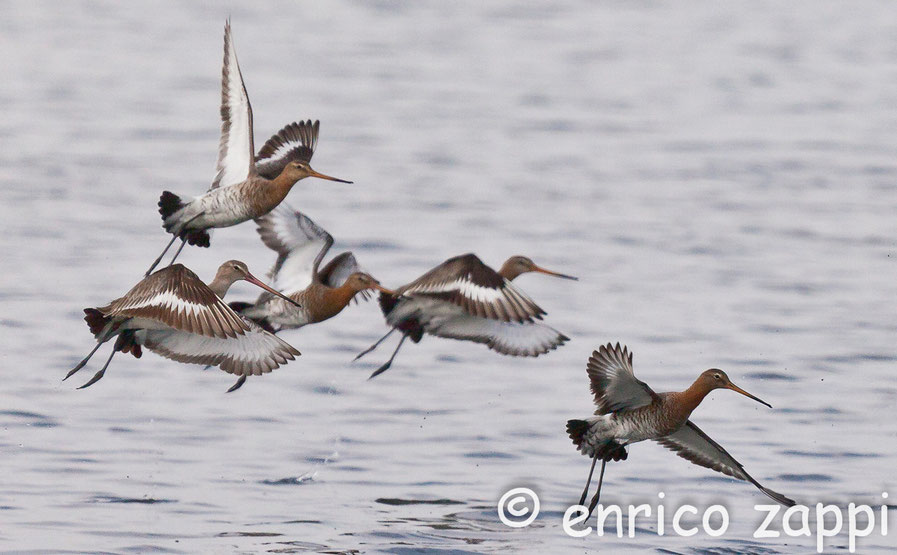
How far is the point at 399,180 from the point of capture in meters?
24.4

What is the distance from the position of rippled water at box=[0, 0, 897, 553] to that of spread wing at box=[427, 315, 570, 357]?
1.20 m

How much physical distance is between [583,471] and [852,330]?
536 centimetres

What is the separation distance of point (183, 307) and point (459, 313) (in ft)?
7.38

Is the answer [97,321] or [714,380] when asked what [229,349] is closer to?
[97,321]

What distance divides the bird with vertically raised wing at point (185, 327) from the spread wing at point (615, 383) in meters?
1.79

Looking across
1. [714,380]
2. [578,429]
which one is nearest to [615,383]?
[578,429]

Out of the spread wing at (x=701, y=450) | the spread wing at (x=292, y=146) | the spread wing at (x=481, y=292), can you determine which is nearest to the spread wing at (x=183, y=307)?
the spread wing at (x=481, y=292)

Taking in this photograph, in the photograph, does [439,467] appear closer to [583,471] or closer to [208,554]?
[583,471]

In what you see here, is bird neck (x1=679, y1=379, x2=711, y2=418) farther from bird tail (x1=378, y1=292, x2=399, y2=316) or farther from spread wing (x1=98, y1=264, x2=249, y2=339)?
spread wing (x1=98, y1=264, x2=249, y2=339)

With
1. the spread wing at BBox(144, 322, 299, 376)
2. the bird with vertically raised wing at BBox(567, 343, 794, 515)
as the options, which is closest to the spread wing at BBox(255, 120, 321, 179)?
the spread wing at BBox(144, 322, 299, 376)

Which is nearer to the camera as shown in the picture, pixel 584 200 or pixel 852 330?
pixel 852 330

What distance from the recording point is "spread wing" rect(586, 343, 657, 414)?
34.7ft

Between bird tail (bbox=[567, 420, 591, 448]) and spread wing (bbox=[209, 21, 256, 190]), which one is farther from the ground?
spread wing (bbox=[209, 21, 256, 190])

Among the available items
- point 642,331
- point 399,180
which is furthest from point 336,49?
point 642,331
